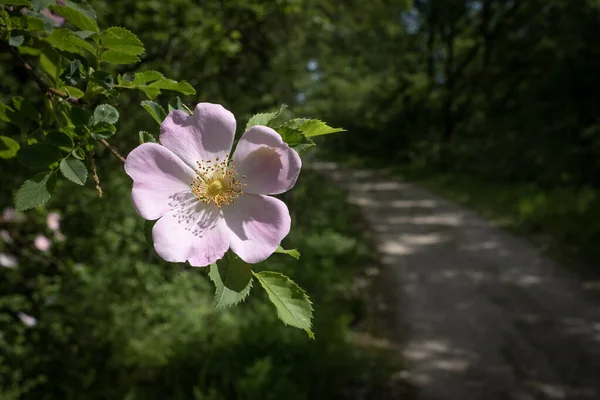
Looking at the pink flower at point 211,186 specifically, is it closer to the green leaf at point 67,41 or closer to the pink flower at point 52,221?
the green leaf at point 67,41

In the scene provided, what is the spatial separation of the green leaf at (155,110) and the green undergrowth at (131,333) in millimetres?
2552

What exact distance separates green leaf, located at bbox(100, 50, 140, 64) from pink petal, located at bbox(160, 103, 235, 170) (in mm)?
204

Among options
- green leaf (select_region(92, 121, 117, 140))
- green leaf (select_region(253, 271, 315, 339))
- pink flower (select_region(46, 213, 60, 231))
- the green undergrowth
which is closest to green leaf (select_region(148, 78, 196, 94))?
green leaf (select_region(92, 121, 117, 140))

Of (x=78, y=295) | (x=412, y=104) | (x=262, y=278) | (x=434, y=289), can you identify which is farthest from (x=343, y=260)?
(x=412, y=104)

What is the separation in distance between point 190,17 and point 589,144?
764 cm

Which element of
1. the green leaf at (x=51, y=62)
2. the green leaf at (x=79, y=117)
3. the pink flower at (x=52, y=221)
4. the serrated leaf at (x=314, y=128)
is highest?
the green leaf at (x=51, y=62)

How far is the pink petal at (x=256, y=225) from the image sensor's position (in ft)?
2.31

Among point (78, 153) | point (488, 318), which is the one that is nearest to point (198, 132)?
point (78, 153)

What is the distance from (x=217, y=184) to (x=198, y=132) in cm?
8

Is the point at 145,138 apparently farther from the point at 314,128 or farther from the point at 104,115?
the point at 314,128

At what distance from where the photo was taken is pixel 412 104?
2291 centimetres

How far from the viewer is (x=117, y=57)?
0.90 m

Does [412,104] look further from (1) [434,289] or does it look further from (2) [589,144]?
(1) [434,289]

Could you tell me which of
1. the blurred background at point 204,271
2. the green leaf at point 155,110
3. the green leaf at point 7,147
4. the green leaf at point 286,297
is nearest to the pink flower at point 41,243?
the blurred background at point 204,271
